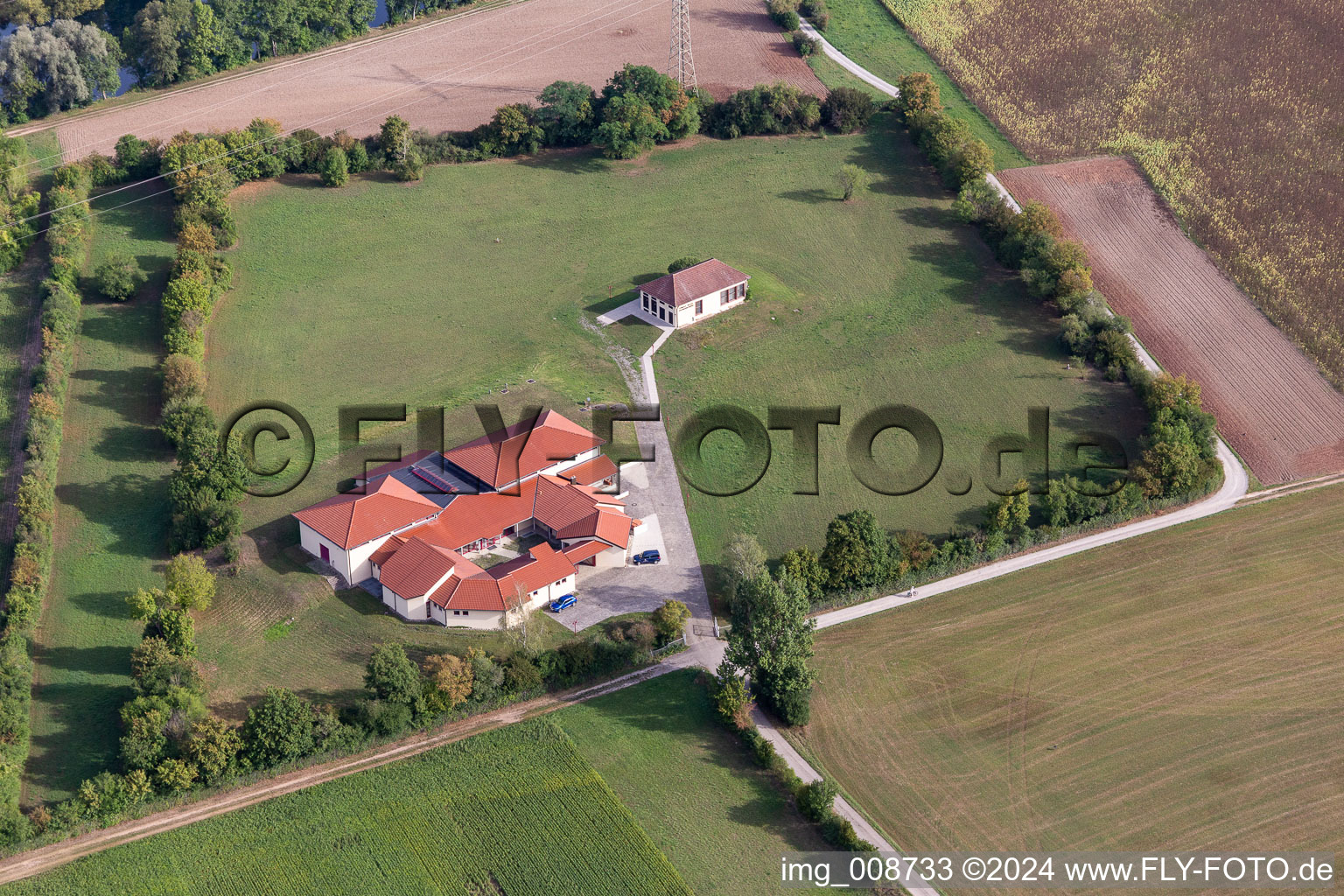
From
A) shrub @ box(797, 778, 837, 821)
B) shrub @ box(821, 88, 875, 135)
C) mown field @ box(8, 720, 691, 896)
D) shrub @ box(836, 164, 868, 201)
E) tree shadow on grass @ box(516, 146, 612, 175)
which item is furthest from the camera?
shrub @ box(821, 88, 875, 135)

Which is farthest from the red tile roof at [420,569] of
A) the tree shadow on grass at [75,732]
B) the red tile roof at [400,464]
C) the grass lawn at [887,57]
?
the grass lawn at [887,57]

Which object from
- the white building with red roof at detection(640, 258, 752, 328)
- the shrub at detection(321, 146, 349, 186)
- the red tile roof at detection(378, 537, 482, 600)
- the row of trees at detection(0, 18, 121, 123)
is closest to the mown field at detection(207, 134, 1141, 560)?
the shrub at detection(321, 146, 349, 186)

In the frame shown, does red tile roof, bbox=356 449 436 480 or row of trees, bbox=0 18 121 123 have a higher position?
row of trees, bbox=0 18 121 123

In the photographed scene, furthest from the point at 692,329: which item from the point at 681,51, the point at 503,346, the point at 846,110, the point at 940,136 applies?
the point at 681,51

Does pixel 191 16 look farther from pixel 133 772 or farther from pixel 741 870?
pixel 741 870

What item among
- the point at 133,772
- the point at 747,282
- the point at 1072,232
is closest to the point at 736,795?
the point at 133,772

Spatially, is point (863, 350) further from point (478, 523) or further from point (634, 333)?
point (478, 523)

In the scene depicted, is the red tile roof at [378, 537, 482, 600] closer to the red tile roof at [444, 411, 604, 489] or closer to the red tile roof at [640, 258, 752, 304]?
the red tile roof at [444, 411, 604, 489]
